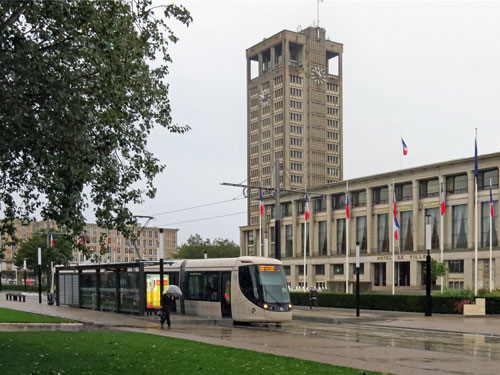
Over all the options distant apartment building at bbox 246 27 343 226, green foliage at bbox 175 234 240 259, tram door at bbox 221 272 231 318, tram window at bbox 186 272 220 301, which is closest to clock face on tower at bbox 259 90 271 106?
distant apartment building at bbox 246 27 343 226

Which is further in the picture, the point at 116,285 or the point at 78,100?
the point at 116,285

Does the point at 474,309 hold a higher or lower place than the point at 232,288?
lower

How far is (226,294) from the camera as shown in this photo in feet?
112

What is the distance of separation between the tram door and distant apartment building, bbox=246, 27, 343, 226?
12670 cm

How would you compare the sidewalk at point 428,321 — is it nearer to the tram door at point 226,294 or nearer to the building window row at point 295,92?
the tram door at point 226,294

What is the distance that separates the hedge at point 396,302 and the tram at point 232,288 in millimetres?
15532

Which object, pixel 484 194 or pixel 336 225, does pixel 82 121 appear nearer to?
pixel 484 194

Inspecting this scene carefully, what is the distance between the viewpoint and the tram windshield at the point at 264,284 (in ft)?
103

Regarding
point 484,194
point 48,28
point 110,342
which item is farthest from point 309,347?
point 484,194

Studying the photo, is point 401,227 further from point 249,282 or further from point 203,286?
point 249,282

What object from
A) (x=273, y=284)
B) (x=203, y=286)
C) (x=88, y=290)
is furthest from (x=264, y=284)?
(x=88, y=290)

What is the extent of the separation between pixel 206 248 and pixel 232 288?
119m

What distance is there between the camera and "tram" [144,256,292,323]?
3139 cm

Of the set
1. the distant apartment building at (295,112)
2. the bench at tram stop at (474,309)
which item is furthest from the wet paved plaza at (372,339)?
the distant apartment building at (295,112)
